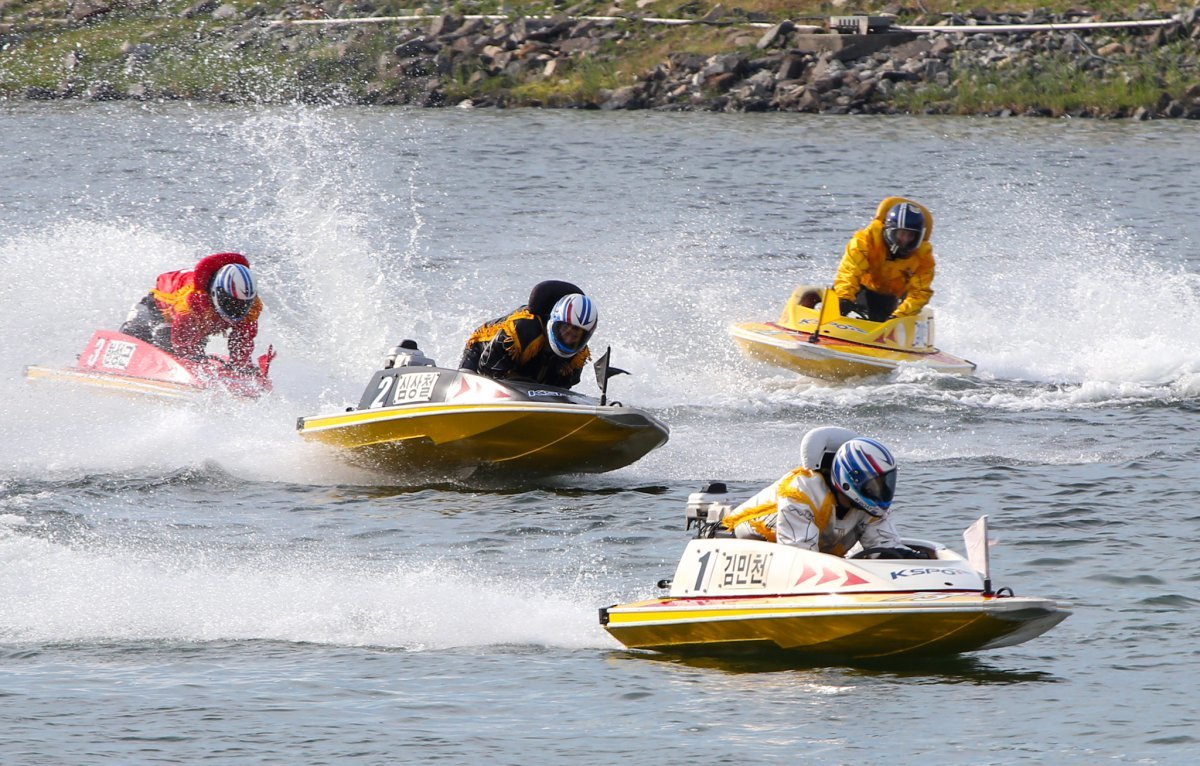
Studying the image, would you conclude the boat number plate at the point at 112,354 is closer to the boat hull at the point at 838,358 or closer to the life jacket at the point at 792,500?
the boat hull at the point at 838,358

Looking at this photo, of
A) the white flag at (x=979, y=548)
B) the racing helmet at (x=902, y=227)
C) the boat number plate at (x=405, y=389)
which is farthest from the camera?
the racing helmet at (x=902, y=227)

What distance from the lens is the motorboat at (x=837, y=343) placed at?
59.4ft

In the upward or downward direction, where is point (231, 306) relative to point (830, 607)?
upward

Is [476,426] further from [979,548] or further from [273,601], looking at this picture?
[979,548]

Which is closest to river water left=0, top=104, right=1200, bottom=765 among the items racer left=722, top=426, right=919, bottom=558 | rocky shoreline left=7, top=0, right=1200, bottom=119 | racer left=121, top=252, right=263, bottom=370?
racer left=722, top=426, right=919, bottom=558

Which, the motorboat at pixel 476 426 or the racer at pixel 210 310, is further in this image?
the racer at pixel 210 310

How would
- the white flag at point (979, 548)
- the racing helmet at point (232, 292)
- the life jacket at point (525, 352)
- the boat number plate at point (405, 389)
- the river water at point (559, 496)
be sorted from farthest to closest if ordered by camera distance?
the racing helmet at point (232, 292) < the boat number plate at point (405, 389) < the life jacket at point (525, 352) < the white flag at point (979, 548) < the river water at point (559, 496)

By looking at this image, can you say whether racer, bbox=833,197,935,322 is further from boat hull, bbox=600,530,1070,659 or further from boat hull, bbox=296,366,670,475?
boat hull, bbox=600,530,1070,659

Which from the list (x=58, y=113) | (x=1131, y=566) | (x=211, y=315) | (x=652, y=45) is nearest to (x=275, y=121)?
(x=58, y=113)

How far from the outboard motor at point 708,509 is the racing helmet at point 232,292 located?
7.07 m

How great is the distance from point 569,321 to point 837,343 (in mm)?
5717

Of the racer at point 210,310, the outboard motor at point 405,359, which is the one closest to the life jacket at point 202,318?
the racer at point 210,310

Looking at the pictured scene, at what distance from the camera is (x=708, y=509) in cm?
1013

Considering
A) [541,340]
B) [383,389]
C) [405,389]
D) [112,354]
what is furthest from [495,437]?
[112,354]
